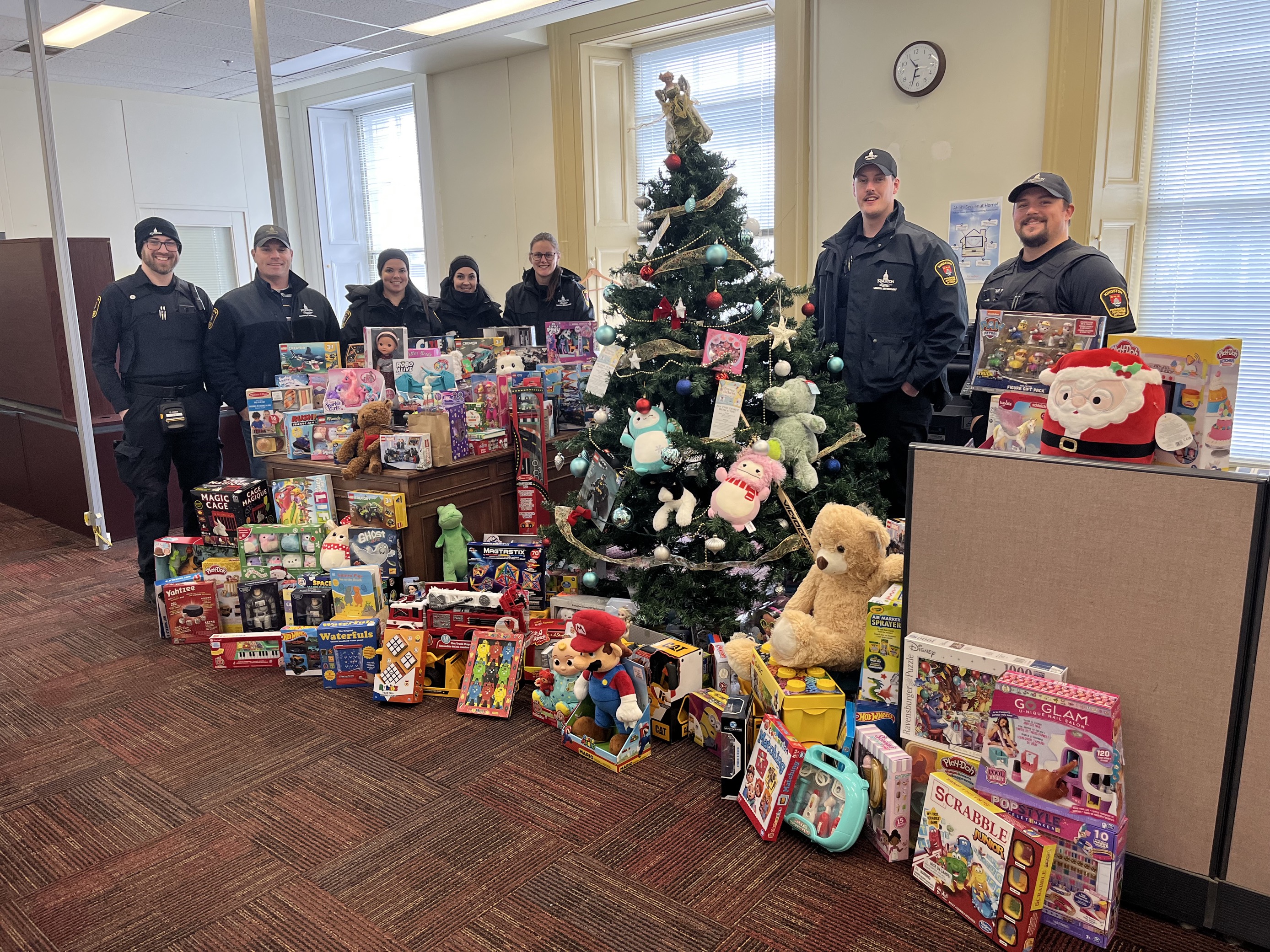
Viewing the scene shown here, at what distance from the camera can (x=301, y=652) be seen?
323 centimetres

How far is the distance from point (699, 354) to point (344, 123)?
23.5ft

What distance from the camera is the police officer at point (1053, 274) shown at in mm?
2916

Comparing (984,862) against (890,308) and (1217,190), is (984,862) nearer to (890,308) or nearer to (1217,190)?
(890,308)

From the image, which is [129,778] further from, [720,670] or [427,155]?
[427,155]

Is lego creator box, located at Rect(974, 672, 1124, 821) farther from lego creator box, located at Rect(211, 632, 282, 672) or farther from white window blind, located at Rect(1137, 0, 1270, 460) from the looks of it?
white window blind, located at Rect(1137, 0, 1270, 460)

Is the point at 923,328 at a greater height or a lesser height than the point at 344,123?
lesser

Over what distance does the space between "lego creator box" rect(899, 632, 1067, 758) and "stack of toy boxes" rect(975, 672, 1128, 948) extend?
0.09 meters

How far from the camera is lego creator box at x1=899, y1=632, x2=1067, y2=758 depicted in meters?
2.00

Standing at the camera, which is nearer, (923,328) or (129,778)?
(129,778)

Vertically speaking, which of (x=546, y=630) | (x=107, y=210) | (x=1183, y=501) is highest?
(x=107, y=210)

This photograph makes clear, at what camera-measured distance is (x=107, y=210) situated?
7.25 metres

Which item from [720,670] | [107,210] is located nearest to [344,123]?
[107,210]

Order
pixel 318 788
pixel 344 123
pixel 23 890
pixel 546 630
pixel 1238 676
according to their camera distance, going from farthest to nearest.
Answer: pixel 344 123
pixel 546 630
pixel 318 788
pixel 23 890
pixel 1238 676

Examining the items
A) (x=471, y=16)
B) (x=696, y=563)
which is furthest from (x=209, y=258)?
(x=696, y=563)
